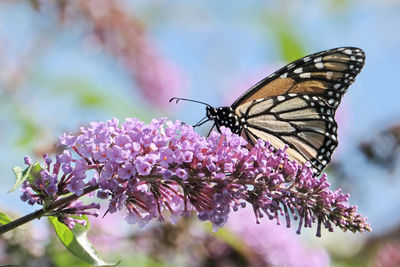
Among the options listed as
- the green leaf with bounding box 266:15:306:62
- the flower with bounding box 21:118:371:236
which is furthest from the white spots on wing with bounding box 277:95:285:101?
the green leaf with bounding box 266:15:306:62

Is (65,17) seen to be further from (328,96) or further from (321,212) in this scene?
(321,212)

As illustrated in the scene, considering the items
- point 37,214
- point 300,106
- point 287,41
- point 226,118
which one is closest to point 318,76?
point 300,106

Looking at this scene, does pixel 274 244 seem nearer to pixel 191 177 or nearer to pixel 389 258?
pixel 389 258

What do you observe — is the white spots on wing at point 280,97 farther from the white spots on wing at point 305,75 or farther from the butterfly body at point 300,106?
the white spots on wing at point 305,75

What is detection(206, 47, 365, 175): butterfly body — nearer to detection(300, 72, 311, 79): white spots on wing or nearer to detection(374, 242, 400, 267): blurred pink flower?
detection(300, 72, 311, 79): white spots on wing

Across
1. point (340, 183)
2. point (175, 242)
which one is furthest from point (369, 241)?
point (175, 242)

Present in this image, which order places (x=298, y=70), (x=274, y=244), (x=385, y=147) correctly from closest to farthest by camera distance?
(x=298, y=70)
(x=274, y=244)
(x=385, y=147)

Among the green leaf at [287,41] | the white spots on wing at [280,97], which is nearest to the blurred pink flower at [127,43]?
the green leaf at [287,41]
